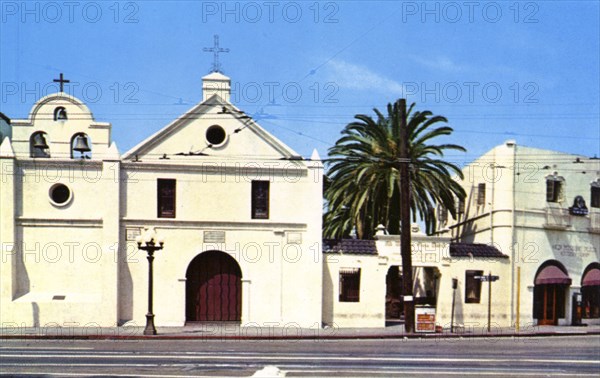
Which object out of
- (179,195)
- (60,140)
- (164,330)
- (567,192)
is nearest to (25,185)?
(60,140)

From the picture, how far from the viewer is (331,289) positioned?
31594mm

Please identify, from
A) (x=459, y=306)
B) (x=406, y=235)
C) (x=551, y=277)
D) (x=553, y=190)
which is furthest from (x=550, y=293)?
(x=406, y=235)

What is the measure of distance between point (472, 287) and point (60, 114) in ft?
58.6

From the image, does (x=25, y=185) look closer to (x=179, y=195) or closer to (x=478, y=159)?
(x=179, y=195)

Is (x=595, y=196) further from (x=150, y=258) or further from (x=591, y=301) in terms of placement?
(x=150, y=258)

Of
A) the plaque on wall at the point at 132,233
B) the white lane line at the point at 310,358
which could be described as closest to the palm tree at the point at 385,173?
the plaque on wall at the point at 132,233

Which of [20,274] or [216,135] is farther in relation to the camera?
[216,135]

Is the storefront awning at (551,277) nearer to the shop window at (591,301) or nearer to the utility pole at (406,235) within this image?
the shop window at (591,301)

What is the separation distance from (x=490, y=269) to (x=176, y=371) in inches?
850

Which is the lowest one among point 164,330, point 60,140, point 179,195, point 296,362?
point 164,330

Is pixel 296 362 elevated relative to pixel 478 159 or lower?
lower

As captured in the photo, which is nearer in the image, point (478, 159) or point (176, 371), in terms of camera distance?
point (176, 371)

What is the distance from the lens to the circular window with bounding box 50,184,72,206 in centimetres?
3056

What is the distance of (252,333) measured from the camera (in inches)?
1112
